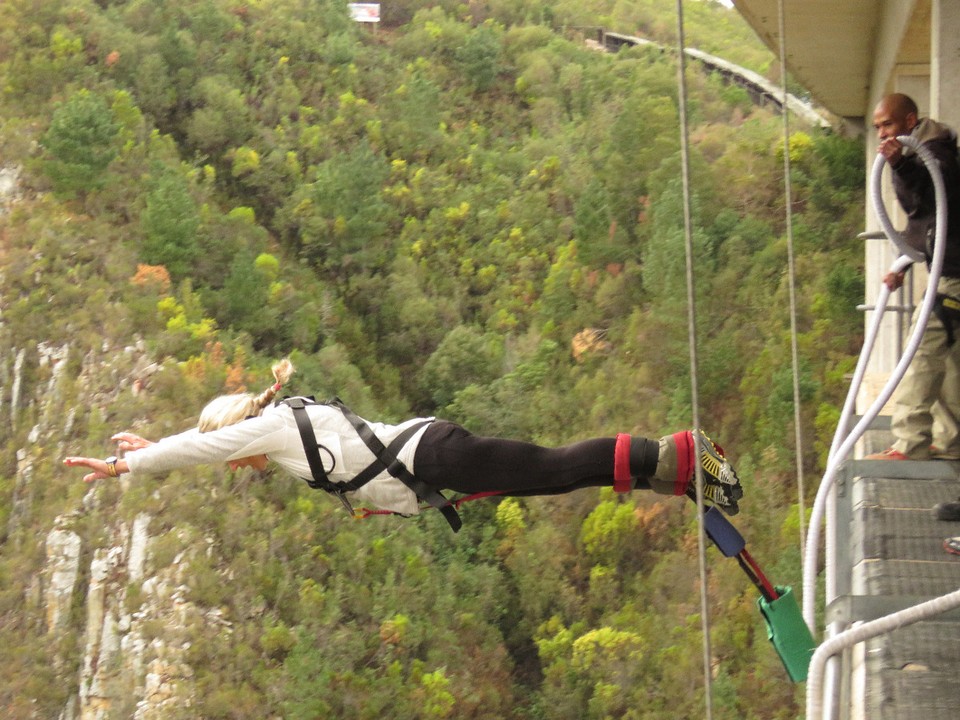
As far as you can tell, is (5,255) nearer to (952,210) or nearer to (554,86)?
(554,86)

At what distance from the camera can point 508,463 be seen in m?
3.84

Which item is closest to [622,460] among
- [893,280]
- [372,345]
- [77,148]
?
[893,280]

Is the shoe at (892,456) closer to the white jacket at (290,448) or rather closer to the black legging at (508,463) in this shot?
the black legging at (508,463)

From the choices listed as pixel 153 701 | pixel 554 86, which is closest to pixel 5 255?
pixel 153 701

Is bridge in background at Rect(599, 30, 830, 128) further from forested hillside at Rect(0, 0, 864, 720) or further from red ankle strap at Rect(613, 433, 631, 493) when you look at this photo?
red ankle strap at Rect(613, 433, 631, 493)

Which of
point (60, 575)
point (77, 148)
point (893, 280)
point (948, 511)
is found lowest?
point (60, 575)

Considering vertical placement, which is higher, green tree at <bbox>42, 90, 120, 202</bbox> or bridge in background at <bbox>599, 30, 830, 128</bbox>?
bridge in background at <bbox>599, 30, 830, 128</bbox>

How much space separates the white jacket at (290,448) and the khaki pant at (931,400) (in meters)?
1.75

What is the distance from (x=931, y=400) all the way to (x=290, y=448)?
2.26 m

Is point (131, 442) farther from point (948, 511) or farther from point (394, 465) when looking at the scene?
point (948, 511)

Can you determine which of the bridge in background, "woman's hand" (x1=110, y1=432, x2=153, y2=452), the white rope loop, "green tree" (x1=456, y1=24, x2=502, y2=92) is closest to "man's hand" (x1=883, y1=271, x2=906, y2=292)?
the white rope loop

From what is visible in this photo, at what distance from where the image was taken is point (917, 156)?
3.78 meters

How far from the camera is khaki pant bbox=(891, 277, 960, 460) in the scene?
403cm

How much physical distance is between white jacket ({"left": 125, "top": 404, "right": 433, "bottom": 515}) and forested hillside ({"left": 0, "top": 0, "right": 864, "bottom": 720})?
1065 centimetres
